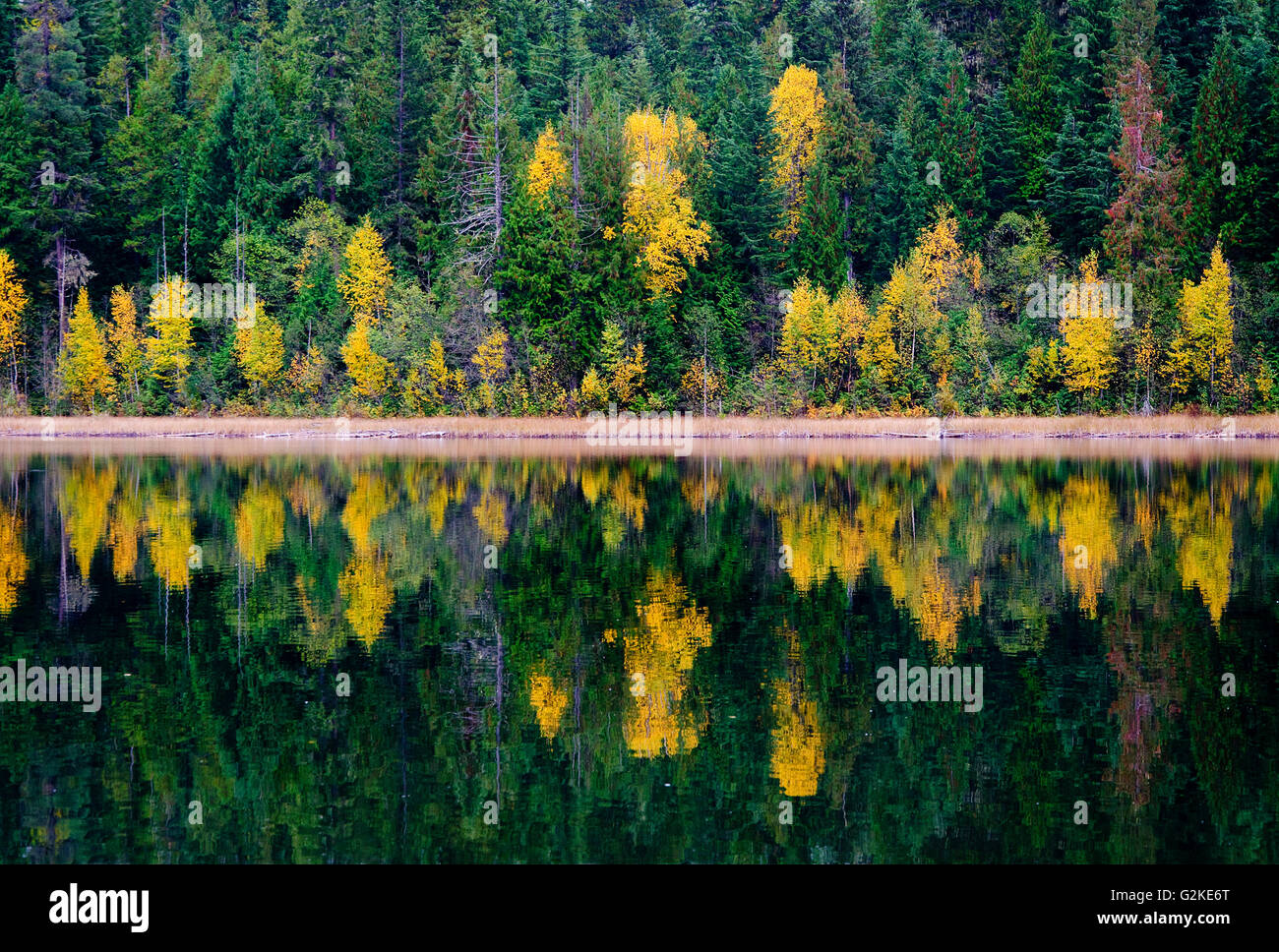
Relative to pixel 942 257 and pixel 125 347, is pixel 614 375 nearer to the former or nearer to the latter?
pixel 942 257

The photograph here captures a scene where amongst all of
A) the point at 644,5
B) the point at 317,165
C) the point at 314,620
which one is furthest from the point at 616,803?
the point at 644,5

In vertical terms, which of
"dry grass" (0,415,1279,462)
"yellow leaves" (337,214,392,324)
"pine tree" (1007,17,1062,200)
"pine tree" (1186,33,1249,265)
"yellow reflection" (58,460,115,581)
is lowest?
"yellow reflection" (58,460,115,581)

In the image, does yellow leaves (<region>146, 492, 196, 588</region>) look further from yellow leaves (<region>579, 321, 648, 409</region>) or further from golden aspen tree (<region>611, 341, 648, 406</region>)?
golden aspen tree (<region>611, 341, 648, 406</region>)

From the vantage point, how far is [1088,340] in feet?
226

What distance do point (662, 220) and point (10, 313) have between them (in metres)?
34.9

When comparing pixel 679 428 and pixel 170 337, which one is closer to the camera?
pixel 679 428

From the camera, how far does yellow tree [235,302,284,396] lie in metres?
76.4

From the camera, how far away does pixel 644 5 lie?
105m

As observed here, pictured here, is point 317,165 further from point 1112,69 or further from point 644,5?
point 1112,69

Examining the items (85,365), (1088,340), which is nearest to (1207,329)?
(1088,340)

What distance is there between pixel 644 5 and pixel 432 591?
3572 inches

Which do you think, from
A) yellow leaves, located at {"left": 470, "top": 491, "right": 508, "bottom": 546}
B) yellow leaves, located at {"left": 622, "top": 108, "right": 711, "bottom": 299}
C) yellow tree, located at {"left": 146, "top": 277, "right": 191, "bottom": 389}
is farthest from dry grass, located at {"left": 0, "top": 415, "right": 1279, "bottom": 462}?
yellow leaves, located at {"left": 470, "top": 491, "right": 508, "bottom": 546}

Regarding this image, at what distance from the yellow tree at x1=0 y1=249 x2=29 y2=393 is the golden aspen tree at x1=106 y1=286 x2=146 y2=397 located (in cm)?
462

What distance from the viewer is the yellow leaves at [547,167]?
72.2 m
